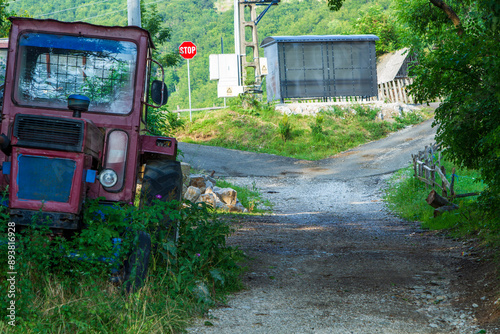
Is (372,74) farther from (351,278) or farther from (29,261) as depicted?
(29,261)

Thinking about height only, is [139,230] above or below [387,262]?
above

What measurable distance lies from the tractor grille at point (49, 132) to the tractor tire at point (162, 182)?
57.8 inches

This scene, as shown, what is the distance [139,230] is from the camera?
5.34m

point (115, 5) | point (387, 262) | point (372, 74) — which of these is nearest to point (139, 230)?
point (387, 262)

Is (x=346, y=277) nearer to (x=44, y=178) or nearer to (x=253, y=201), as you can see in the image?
(x=44, y=178)

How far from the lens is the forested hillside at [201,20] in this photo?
72688mm

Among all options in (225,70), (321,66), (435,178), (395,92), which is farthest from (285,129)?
(435,178)

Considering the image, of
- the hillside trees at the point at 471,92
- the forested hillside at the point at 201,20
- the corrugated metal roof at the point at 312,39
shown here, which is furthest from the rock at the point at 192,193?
the forested hillside at the point at 201,20

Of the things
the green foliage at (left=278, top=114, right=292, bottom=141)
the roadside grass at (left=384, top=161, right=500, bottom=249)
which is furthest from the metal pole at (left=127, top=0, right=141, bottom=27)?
A: the green foliage at (left=278, top=114, right=292, bottom=141)

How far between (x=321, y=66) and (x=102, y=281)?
93.6ft

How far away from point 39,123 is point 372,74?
29.5 m

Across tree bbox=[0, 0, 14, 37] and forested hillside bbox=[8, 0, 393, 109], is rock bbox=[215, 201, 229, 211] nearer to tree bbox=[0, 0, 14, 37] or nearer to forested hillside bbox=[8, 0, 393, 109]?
tree bbox=[0, 0, 14, 37]

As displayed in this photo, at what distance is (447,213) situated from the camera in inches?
466

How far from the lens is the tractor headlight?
6112 mm
